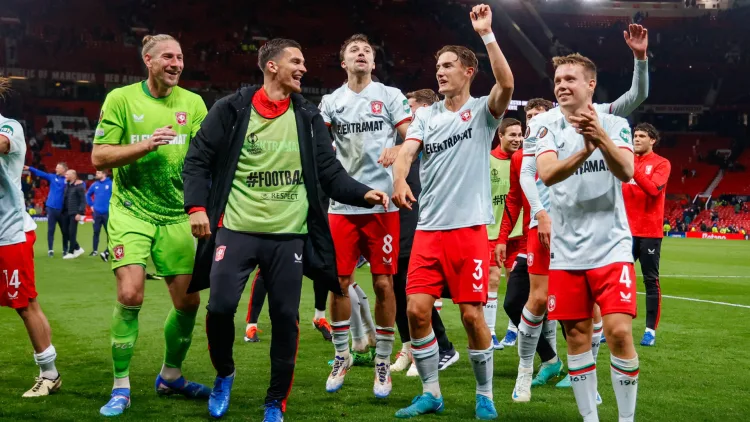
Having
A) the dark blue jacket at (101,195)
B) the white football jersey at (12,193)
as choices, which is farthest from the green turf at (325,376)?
the dark blue jacket at (101,195)

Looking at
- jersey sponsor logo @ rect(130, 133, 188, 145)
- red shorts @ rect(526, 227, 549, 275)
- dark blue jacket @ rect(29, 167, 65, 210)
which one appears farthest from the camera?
dark blue jacket @ rect(29, 167, 65, 210)

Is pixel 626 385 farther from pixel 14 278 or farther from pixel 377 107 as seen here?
pixel 14 278

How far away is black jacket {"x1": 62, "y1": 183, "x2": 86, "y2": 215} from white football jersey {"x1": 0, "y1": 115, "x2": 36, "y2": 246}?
13696 millimetres

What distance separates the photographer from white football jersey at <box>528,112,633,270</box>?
464 centimetres

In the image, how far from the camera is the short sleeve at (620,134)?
4621 mm

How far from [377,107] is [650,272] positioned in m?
3.95

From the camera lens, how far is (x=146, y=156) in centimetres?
552

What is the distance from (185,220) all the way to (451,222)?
188 cm

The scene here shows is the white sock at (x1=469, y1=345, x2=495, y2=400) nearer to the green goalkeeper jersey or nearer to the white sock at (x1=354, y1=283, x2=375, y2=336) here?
the green goalkeeper jersey

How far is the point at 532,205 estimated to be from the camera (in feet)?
19.6

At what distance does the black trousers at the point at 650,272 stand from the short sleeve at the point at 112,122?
5.59 metres

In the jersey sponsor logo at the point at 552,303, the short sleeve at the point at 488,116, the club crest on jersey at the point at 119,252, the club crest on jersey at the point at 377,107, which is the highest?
the club crest on jersey at the point at 377,107

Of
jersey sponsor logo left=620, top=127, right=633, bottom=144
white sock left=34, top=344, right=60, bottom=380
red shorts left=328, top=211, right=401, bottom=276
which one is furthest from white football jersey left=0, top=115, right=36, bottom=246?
jersey sponsor logo left=620, top=127, right=633, bottom=144

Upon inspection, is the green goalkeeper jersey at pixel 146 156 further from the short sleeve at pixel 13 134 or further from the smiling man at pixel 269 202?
the short sleeve at pixel 13 134
